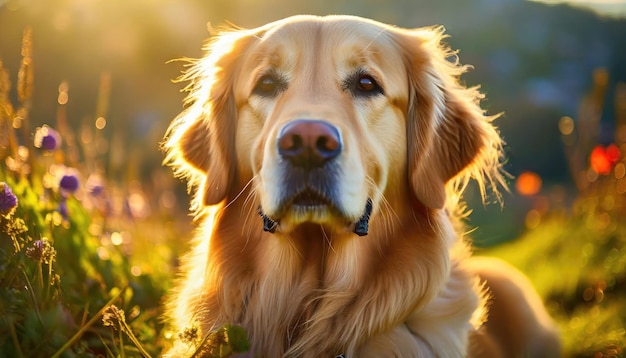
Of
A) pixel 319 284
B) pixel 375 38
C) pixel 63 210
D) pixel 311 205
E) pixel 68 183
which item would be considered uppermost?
pixel 375 38

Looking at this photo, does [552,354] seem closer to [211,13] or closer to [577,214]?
[577,214]

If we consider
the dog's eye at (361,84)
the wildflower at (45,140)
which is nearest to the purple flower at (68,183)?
the wildflower at (45,140)

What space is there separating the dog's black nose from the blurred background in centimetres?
210

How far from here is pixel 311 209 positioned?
2.46m

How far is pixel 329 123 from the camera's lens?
2354 mm

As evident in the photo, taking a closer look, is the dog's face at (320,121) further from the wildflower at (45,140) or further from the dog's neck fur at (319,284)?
the wildflower at (45,140)

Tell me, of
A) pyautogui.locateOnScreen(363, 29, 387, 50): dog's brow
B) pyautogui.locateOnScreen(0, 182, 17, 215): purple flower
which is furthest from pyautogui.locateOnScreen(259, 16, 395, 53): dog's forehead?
pyautogui.locateOnScreen(0, 182, 17, 215): purple flower

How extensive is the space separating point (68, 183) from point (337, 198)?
1505 mm

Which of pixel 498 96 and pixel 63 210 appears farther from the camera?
pixel 498 96

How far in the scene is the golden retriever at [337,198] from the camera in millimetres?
2615

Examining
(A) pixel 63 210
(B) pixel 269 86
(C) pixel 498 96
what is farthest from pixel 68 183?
(C) pixel 498 96

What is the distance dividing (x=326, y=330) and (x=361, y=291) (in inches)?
9.1

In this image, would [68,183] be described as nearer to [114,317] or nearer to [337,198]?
[114,317]

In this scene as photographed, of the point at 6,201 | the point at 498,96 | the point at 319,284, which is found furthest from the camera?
the point at 498,96
